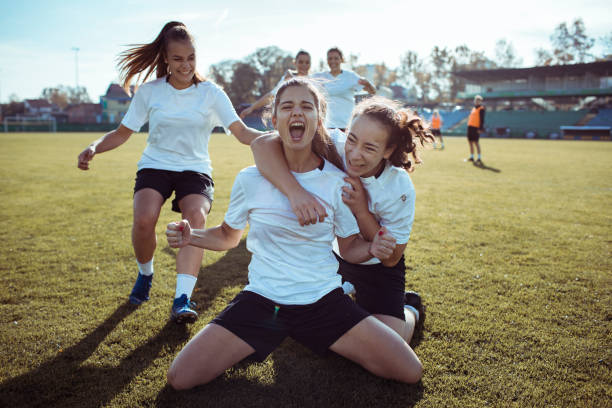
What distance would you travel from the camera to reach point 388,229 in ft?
9.50

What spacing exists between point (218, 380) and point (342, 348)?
0.80m

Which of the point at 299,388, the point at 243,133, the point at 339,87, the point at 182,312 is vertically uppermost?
the point at 339,87

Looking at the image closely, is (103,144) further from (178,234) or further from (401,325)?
(401,325)

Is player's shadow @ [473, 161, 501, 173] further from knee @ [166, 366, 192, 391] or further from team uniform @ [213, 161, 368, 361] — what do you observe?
knee @ [166, 366, 192, 391]

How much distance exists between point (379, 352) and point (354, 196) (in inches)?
38.4

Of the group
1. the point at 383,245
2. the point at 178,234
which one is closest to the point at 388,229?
the point at 383,245

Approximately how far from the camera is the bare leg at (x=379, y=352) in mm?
2504

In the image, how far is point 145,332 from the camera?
317cm

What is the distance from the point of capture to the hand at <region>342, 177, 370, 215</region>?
8.82ft

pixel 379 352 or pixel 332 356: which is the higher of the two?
pixel 379 352

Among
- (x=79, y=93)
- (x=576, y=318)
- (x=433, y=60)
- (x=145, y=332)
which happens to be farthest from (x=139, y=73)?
(x=79, y=93)

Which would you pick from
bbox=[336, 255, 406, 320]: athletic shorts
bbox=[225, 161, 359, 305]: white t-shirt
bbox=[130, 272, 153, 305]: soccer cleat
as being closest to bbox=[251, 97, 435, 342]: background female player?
bbox=[336, 255, 406, 320]: athletic shorts

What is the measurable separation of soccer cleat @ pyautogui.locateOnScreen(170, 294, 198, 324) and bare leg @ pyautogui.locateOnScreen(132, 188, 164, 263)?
0.64 m

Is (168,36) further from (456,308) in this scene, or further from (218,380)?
(456,308)
